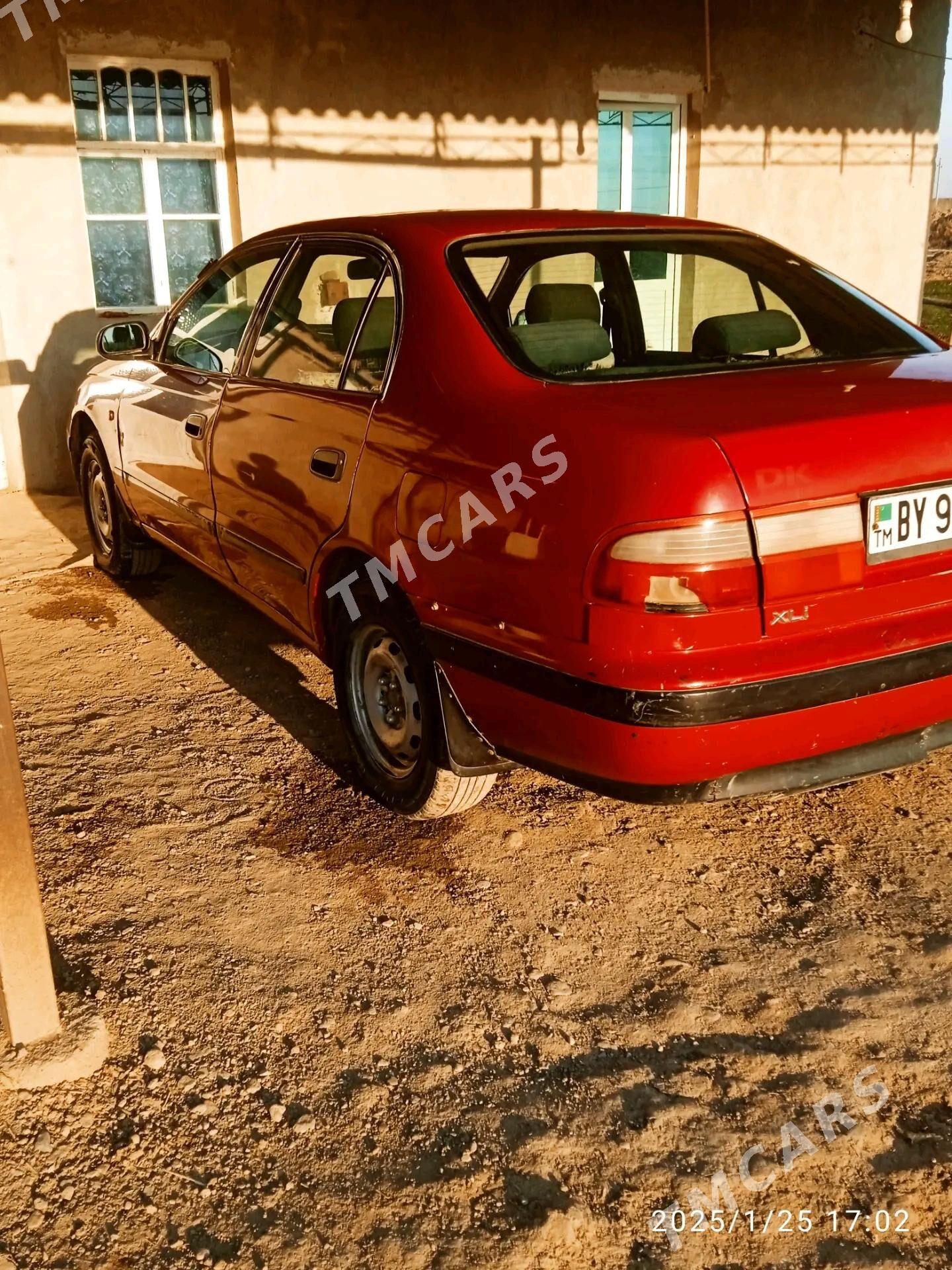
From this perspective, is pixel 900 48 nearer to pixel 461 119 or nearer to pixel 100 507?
pixel 461 119

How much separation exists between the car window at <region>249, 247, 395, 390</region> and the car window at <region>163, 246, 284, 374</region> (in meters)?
0.18

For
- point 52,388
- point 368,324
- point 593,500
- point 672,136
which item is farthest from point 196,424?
point 672,136

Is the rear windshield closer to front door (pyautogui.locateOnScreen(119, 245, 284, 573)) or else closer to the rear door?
the rear door

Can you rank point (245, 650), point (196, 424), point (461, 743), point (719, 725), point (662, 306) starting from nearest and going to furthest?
point (719, 725) < point (461, 743) < point (662, 306) < point (196, 424) < point (245, 650)

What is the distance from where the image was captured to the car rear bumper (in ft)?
7.78

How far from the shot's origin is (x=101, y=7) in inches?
287

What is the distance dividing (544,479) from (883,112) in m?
10.7

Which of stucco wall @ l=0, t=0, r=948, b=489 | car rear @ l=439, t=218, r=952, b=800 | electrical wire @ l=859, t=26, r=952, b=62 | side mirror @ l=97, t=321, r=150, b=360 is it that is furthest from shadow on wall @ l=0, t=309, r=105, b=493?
electrical wire @ l=859, t=26, r=952, b=62

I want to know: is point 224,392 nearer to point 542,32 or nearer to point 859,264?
point 542,32

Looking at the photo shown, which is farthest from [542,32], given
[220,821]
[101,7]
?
[220,821]

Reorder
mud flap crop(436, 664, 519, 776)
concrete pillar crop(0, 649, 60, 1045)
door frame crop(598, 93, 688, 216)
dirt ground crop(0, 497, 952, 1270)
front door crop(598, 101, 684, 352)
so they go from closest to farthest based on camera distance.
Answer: dirt ground crop(0, 497, 952, 1270)
concrete pillar crop(0, 649, 60, 1045)
mud flap crop(436, 664, 519, 776)
door frame crop(598, 93, 688, 216)
front door crop(598, 101, 684, 352)

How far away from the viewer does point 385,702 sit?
10.8 feet

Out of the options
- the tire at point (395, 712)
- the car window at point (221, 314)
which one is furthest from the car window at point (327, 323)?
the tire at point (395, 712)

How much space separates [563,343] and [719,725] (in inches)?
44.4
